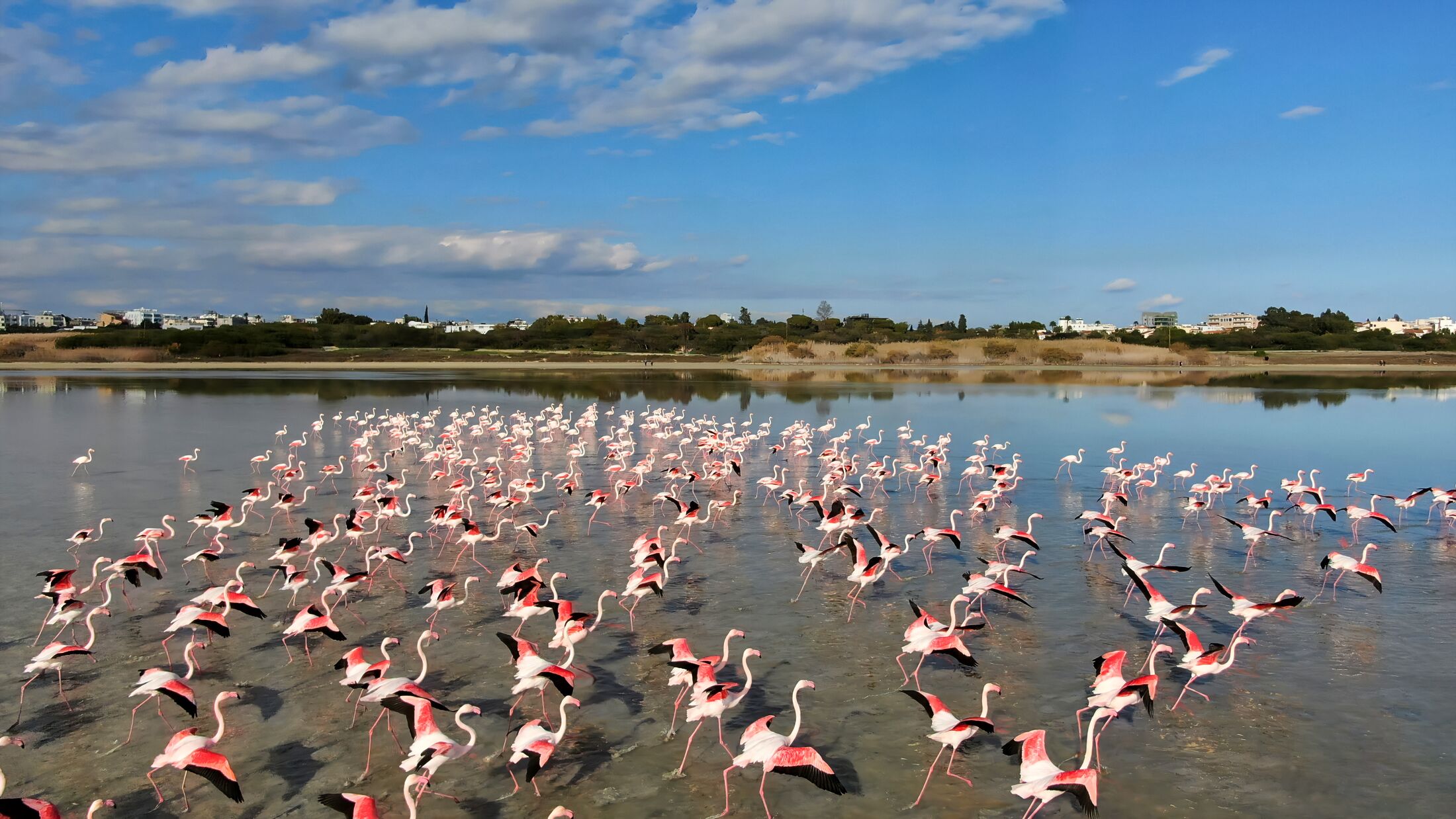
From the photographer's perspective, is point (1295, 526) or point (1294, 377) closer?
point (1295, 526)

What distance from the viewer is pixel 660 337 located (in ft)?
424

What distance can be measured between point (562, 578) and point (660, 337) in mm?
118998

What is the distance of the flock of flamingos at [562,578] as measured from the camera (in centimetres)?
635

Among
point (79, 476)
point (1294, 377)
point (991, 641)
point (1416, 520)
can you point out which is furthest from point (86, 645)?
point (1294, 377)

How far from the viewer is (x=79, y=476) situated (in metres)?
17.8

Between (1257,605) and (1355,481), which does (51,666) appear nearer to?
(1257,605)

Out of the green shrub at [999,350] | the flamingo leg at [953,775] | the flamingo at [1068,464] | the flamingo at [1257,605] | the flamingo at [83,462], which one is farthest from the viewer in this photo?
the green shrub at [999,350]

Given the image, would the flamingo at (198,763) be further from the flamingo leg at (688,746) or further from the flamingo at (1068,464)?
the flamingo at (1068,464)

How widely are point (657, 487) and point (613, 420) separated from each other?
1339cm

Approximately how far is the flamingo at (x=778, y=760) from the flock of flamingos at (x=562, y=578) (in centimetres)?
2

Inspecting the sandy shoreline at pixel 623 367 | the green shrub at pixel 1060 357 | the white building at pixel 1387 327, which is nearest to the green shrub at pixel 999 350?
the green shrub at pixel 1060 357

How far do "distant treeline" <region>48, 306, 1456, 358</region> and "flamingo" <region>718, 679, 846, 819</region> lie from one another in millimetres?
91044

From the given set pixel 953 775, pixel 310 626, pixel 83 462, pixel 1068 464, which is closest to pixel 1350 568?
pixel 953 775

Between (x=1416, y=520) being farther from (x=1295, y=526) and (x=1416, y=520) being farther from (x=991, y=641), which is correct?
(x=991, y=641)
